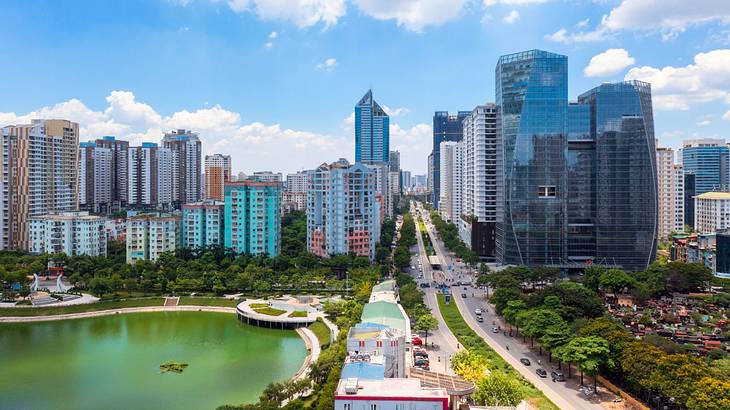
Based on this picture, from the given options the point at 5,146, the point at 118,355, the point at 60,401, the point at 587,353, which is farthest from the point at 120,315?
the point at 587,353

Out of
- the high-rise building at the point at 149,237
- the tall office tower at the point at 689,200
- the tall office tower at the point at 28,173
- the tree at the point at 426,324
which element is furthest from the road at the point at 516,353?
the tall office tower at the point at 689,200

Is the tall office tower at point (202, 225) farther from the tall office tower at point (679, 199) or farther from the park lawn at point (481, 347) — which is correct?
the tall office tower at point (679, 199)

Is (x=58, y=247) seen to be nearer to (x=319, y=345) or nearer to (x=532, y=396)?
(x=319, y=345)

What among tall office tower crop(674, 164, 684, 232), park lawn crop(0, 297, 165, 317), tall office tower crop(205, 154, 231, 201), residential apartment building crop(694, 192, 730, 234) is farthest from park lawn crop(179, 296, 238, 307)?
tall office tower crop(674, 164, 684, 232)

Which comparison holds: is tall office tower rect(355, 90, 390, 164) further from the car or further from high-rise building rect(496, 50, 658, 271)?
the car

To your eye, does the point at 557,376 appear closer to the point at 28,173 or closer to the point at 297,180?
the point at 28,173

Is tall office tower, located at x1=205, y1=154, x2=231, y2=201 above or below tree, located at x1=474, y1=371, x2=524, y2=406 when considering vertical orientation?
above
